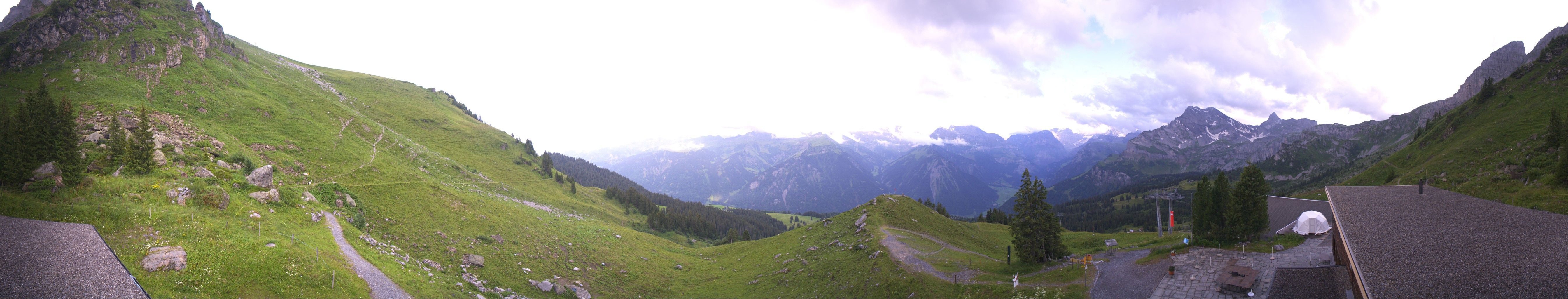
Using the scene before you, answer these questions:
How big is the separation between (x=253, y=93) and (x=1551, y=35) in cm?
33963

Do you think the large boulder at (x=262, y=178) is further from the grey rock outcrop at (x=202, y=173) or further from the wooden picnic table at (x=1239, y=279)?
the wooden picnic table at (x=1239, y=279)

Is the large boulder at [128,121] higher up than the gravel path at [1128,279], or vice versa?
the large boulder at [128,121]

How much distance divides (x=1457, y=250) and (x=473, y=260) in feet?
169

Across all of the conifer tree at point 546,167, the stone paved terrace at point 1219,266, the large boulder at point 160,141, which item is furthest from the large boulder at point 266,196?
the conifer tree at point 546,167

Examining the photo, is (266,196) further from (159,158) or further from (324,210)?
(159,158)

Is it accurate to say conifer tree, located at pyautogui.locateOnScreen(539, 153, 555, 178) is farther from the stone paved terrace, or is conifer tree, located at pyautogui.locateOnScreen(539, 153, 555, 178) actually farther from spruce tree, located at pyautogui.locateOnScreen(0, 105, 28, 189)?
the stone paved terrace

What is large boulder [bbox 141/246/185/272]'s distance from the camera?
1611 centimetres

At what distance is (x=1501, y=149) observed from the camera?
52.2 meters

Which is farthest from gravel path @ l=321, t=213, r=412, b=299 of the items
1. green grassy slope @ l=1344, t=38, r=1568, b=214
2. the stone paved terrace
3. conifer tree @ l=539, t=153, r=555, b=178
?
conifer tree @ l=539, t=153, r=555, b=178

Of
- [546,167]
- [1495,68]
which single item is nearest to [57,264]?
[546,167]

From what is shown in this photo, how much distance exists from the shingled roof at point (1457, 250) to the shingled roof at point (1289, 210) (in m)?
27.0

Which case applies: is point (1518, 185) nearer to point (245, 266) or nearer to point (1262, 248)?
point (1262, 248)

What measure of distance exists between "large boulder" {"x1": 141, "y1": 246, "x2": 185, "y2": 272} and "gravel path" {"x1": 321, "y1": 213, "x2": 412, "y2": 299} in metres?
6.22

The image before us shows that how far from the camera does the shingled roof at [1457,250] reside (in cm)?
1402
